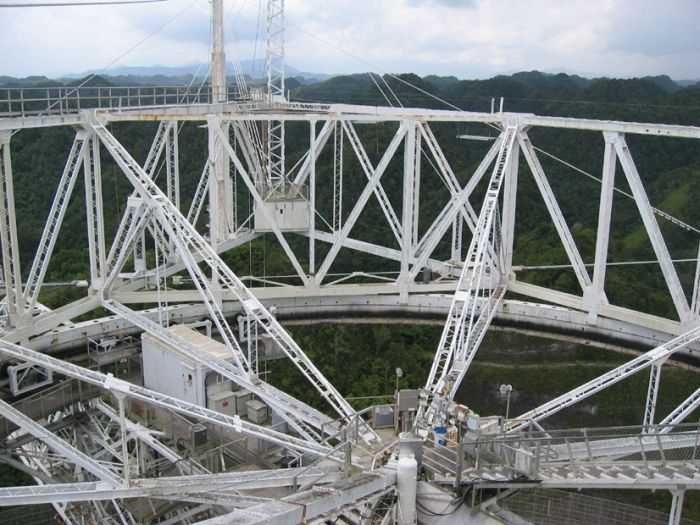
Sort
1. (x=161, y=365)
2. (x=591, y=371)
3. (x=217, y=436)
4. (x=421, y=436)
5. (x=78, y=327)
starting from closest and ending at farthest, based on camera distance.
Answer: (x=421, y=436)
(x=217, y=436)
(x=161, y=365)
(x=78, y=327)
(x=591, y=371)

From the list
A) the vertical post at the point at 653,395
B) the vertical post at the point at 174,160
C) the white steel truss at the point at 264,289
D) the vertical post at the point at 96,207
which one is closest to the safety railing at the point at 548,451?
the white steel truss at the point at 264,289

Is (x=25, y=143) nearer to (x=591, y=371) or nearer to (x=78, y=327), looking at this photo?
(x=78, y=327)

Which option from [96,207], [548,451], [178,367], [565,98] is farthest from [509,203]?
[565,98]

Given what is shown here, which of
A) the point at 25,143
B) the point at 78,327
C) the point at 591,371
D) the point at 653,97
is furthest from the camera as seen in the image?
the point at 653,97

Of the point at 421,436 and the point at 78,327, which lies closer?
the point at 421,436

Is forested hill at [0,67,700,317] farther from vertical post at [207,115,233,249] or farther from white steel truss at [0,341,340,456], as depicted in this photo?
white steel truss at [0,341,340,456]

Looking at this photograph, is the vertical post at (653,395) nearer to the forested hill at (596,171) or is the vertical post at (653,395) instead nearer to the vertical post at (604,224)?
the vertical post at (604,224)

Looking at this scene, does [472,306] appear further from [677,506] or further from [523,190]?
[523,190]

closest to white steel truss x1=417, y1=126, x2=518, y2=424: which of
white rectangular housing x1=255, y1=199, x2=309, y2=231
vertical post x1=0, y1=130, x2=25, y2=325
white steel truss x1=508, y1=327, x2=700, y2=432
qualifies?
white steel truss x1=508, y1=327, x2=700, y2=432

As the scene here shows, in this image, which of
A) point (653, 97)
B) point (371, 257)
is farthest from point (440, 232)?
point (653, 97)
